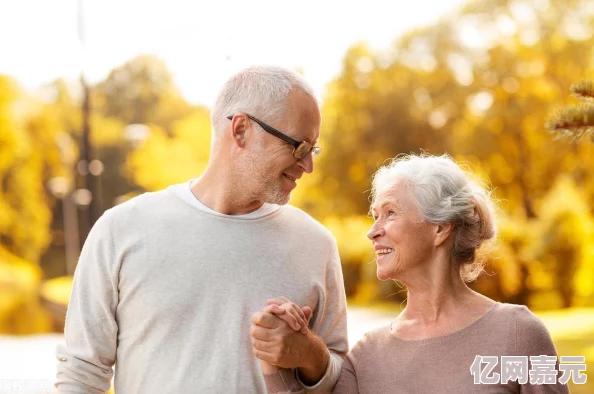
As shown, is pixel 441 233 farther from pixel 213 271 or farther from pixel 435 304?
pixel 213 271

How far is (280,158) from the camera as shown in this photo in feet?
5.90

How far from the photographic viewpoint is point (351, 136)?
11.4m

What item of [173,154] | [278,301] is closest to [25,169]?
[173,154]

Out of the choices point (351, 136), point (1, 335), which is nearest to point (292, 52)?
point (351, 136)

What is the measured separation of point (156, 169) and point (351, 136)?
4187 millimetres

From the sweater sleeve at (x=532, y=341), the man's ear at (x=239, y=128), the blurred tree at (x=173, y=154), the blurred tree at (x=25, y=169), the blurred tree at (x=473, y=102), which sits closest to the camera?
the sweater sleeve at (x=532, y=341)

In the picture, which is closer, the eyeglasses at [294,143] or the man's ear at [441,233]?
the eyeglasses at [294,143]

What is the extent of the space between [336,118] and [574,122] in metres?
9.74

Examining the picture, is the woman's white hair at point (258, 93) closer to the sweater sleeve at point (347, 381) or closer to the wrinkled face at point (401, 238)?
the wrinkled face at point (401, 238)

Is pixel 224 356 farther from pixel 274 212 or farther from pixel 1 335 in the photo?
pixel 1 335

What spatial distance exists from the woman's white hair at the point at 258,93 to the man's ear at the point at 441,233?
0.45 m

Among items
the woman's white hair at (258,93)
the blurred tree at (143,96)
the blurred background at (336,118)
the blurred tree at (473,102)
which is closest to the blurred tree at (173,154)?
the blurred background at (336,118)

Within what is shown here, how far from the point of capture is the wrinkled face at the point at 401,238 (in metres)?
1.88

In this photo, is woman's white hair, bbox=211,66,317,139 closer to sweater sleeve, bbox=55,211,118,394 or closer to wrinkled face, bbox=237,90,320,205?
wrinkled face, bbox=237,90,320,205
